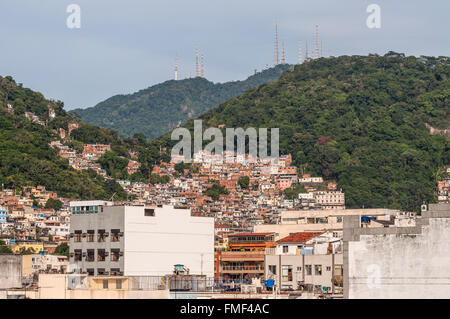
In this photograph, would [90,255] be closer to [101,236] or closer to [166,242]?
[101,236]

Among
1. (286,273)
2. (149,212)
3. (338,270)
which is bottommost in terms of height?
(286,273)

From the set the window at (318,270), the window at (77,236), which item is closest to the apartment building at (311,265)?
the window at (318,270)

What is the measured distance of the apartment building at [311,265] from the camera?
8169 cm

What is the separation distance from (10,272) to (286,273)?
34933 millimetres

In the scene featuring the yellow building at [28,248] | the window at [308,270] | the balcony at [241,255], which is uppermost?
the window at [308,270]

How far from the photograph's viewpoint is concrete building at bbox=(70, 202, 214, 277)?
90.2 meters

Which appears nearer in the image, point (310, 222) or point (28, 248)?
point (310, 222)

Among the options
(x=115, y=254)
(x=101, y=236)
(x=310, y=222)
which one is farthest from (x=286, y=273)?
(x=310, y=222)

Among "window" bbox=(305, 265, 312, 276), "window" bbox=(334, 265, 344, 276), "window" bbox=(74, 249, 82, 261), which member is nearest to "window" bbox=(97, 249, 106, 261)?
"window" bbox=(74, 249, 82, 261)

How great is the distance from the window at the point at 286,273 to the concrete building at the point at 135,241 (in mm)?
8473

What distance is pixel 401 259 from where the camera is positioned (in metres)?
53.2

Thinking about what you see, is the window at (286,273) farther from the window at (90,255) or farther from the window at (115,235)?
the window at (90,255)
